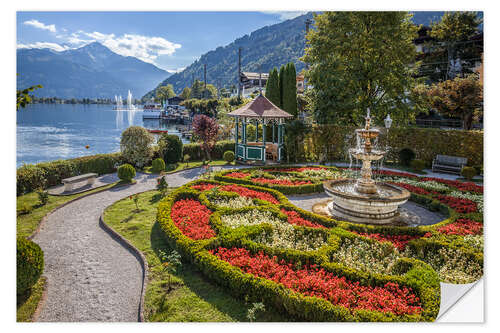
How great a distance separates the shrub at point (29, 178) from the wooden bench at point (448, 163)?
19.6m

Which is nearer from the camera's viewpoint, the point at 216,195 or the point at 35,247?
the point at 35,247

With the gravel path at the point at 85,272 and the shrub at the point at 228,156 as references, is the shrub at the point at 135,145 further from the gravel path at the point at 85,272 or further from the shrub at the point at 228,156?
the gravel path at the point at 85,272

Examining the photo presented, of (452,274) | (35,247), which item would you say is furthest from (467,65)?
(35,247)

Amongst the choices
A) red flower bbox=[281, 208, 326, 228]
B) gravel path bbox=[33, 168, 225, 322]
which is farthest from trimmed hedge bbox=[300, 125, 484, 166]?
gravel path bbox=[33, 168, 225, 322]

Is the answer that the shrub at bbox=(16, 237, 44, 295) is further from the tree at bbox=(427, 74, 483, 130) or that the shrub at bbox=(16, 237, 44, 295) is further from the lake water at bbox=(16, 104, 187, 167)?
the tree at bbox=(427, 74, 483, 130)

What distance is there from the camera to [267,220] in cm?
838

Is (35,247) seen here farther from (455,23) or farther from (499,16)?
(455,23)

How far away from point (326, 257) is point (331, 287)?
107 cm

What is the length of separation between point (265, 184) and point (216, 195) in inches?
104

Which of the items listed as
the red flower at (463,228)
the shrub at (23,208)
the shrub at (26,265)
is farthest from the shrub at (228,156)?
the shrub at (26,265)

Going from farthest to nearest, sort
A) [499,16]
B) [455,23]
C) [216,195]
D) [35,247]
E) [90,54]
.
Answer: [455,23] → [90,54] → [216,195] → [499,16] → [35,247]

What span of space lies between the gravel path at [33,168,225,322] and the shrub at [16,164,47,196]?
273cm

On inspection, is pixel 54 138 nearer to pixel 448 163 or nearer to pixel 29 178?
pixel 29 178

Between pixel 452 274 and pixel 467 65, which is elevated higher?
pixel 467 65
